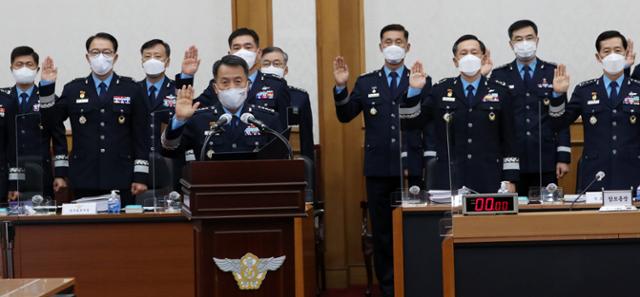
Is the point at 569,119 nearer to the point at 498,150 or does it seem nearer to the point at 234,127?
the point at 498,150

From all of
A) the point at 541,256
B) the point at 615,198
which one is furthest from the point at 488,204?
the point at 615,198

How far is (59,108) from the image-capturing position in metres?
Result: 6.34

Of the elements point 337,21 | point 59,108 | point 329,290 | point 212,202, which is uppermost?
point 337,21

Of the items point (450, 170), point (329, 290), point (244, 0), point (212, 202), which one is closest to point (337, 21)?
point (244, 0)

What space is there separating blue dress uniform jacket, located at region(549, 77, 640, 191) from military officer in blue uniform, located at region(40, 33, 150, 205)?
7.80 feet

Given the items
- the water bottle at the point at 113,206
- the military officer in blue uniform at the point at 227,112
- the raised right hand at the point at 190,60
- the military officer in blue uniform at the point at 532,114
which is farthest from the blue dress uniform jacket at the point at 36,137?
the military officer in blue uniform at the point at 532,114

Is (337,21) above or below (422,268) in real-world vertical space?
above

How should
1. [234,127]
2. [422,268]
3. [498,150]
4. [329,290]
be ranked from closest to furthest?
[234,127]
[422,268]
[498,150]
[329,290]

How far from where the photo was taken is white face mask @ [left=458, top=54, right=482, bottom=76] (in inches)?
233

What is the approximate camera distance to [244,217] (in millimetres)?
3941

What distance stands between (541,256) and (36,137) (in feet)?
9.53

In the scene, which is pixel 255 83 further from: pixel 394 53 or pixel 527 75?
pixel 527 75

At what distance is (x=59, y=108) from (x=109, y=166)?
→ 0.45 metres

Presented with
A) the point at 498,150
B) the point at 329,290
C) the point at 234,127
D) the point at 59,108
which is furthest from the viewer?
the point at 329,290
